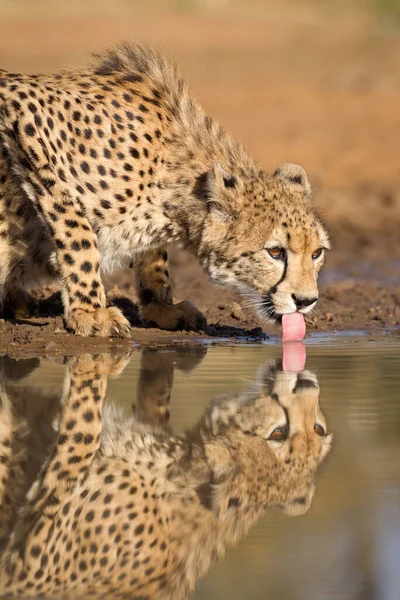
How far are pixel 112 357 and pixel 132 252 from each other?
1.07 m

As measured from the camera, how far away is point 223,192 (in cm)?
768

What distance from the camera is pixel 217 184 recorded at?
7664 millimetres

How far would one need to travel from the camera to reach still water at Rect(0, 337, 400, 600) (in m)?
3.46

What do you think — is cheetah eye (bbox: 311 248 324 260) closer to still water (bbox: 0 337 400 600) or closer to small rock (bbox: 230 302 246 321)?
still water (bbox: 0 337 400 600)

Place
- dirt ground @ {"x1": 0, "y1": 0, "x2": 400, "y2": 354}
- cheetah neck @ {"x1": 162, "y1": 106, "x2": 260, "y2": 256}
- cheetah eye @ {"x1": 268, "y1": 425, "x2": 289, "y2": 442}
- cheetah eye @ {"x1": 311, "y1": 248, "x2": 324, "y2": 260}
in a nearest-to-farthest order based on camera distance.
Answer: cheetah eye @ {"x1": 268, "y1": 425, "x2": 289, "y2": 442}
cheetah eye @ {"x1": 311, "y1": 248, "x2": 324, "y2": 260}
cheetah neck @ {"x1": 162, "y1": 106, "x2": 260, "y2": 256}
dirt ground @ {"x1": 0, "y1": 0, "x2": 400, "y2": 354}

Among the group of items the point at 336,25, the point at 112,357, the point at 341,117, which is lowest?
the point at 112,357

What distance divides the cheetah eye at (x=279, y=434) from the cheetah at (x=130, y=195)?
88.7 inches

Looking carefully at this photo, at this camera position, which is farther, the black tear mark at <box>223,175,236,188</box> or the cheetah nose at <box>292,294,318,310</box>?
the black tear mark at <box>223,175,236,188</box>

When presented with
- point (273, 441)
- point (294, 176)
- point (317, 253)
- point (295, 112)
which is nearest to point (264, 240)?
point (317, 253)

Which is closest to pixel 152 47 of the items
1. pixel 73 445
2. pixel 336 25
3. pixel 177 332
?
pixel 177 332

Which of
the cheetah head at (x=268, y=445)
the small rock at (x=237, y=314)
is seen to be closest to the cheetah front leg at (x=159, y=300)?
the small rock at (x=237, y=314)

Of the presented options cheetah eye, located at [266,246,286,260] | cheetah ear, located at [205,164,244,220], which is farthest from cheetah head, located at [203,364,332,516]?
cheetah ear, located at [205,164,244,220]

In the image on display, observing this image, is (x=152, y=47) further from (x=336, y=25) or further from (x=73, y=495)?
(x=336, y=25)

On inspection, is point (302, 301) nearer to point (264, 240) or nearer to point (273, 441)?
point (264, 240)
